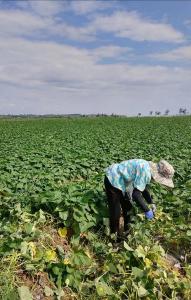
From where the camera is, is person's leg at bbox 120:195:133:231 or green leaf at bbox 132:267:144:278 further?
person's leg at bbox 120:195:133:231

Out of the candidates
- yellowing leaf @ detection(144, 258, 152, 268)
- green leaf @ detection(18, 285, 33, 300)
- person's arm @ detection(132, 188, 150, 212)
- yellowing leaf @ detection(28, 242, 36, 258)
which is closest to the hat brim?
person's arm @ detection(132, 188, 150, 212)

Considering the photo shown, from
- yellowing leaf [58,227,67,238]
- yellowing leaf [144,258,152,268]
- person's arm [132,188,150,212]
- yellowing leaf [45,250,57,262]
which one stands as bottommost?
yellowing leaf [144,258,152,268]

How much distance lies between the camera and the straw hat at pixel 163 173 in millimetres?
5508

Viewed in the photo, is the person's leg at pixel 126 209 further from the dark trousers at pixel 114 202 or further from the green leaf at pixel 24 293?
the green leaf at pixel 24 293

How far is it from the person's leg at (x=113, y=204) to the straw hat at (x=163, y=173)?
61 cm

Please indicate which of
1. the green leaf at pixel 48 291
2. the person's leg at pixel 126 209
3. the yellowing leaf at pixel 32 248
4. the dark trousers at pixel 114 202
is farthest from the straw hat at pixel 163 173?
the green leaf at pixel 48 291

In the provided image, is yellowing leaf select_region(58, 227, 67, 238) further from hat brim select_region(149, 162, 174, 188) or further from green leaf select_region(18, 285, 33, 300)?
hat brim select_region(149, 162, 174, 188)

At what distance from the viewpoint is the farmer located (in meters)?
5.56

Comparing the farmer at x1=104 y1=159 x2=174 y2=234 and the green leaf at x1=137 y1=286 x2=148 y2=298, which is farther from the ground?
the farmer at x1=104 y1=159 x2=174 y2=234

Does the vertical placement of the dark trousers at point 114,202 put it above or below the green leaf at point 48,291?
above

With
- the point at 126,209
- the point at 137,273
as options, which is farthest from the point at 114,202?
the point at 137,273

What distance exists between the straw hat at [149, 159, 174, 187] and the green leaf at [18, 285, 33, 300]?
7.21 feet

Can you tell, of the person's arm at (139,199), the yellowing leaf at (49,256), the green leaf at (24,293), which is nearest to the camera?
the green leaf at (24,293)

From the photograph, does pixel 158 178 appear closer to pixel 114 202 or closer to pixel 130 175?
pixel 130 175
